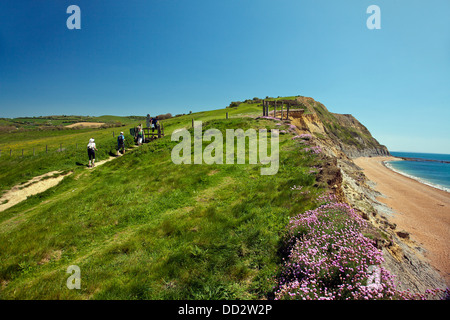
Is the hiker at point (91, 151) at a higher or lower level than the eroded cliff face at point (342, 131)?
lower

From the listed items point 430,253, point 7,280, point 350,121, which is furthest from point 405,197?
point 350,121

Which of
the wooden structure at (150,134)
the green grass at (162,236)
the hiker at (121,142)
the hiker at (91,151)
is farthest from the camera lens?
the wooden structure at (150,134)

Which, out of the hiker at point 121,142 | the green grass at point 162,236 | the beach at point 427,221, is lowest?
the beach at point 427,221

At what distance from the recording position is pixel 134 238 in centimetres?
705

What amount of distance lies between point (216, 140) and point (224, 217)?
12.8 metres

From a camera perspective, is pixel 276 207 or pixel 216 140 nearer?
pixel 276 207

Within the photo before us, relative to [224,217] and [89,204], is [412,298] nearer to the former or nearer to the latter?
[224,217]

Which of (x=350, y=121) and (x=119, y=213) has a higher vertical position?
(x=350, y=121)

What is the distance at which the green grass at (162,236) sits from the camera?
15.7 feet

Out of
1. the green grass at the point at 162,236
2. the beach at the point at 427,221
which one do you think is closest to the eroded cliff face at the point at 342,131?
the beach at the point at 427,221

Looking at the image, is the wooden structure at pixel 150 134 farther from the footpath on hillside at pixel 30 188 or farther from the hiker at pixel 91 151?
the footpath on hillside at pixel 30 188

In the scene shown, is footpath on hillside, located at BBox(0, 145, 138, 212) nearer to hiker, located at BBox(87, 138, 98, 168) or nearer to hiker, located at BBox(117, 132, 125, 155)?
hiker, located at BBox(87, 138, 98, 168)

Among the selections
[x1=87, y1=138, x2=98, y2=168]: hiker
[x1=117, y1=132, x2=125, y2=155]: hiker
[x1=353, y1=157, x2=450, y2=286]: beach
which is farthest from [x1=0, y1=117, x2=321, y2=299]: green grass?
[x1=117, y1=132, x2=125, y2=155]: hiker

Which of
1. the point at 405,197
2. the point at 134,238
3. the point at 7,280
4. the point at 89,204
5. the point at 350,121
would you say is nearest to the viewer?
the point at 7,280
